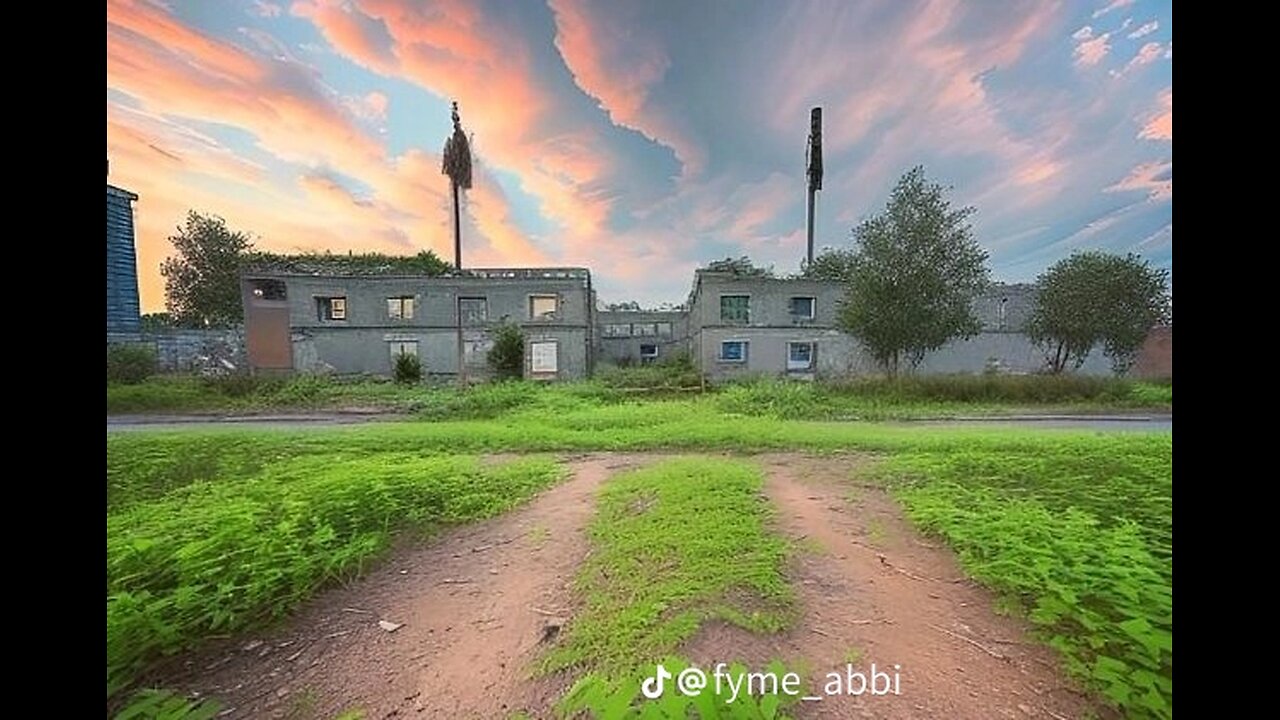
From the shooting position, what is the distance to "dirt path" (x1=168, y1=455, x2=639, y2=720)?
0.90m

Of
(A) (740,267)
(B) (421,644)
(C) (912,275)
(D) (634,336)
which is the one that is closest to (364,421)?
(B) (421,644)

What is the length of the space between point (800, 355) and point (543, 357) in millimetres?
1630

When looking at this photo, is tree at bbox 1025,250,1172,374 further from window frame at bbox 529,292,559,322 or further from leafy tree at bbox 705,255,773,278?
window frame at bbox 529,292,559,322

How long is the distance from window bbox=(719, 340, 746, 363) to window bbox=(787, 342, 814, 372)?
11.1 inches

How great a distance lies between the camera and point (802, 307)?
8.53 feet

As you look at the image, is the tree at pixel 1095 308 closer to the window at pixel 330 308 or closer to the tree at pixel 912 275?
the tree at pixel 912 275

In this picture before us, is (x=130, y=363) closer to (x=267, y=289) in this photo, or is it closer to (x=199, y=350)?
(x=199, y=350)

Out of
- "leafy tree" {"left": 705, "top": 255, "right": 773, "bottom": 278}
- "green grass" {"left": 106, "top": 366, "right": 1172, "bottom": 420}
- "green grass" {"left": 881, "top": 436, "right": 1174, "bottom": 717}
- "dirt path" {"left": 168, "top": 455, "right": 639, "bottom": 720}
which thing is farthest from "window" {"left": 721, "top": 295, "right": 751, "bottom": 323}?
"dirt path" {"left": 168, "top": 455, "right": 639, "bottom": 720}
